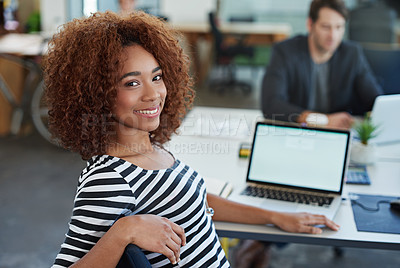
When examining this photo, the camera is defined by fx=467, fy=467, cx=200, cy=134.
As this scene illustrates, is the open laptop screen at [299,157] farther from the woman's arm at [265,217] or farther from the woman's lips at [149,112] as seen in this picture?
the woman's lips at [149,112]

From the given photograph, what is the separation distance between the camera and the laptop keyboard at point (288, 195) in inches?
63.1

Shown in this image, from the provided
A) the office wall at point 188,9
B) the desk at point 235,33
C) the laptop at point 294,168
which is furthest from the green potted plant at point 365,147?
the office wall at point 188,9

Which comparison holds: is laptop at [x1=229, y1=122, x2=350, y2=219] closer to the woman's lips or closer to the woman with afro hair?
the woman with afro hair

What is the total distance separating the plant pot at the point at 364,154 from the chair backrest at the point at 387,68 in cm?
129

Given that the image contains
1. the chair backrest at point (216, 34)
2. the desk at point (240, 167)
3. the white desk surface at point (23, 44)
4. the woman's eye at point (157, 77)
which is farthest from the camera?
the chair backrest at point (216, 34)

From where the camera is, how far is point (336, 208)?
5.10 ft

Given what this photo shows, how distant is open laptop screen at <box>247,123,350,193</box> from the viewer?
165 centimetres

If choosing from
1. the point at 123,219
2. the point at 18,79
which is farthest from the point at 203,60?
the point at 123,219

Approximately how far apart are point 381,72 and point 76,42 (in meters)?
2.55

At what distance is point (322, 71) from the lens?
2.67m

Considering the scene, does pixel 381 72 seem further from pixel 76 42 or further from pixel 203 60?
pixel 203 60

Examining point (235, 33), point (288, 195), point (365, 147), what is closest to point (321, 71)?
point (365, 147)

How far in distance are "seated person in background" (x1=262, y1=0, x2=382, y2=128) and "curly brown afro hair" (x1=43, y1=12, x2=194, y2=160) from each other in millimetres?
1394

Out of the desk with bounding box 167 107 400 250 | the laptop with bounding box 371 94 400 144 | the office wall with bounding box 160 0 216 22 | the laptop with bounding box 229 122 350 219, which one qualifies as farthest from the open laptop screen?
the office wall with bounding box 160 0 216 22
